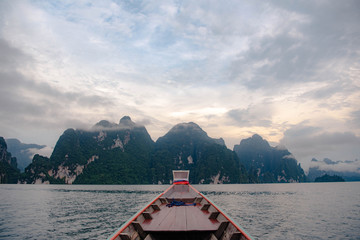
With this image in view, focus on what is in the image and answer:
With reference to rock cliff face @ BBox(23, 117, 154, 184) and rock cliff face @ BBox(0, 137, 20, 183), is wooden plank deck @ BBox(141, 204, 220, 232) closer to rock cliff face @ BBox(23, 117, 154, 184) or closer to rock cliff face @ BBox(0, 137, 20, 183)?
rock cliff face @ BBox(23, 117, 154, 184)

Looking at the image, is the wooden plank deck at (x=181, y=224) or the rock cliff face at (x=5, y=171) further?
the rock cliff face at (x=5, y=171)

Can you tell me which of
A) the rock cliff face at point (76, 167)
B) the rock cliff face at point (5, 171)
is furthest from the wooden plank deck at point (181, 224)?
the rock cliff face at point (5, 171)

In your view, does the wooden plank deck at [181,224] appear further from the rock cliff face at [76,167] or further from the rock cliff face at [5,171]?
the rock cliff face at [5,171]

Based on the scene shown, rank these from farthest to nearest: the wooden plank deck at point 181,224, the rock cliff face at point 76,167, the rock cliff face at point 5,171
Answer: the rock cliff face at point 76,167, the rock cliff face at point 5,171, the wooden plank deck at point 181,224

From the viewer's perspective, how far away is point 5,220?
69.6 feet

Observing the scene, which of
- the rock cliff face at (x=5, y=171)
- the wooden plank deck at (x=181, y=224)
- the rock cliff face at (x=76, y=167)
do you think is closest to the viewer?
the wooden plank deck at (x=181, y=224)

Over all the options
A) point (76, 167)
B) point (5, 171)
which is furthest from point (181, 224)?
point (5, 171)

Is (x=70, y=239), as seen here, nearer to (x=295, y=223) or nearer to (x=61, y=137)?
(x=295, y=223)

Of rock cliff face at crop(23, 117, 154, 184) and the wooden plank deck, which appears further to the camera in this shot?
rock cliff face at crop(23, 117, 154, 184)

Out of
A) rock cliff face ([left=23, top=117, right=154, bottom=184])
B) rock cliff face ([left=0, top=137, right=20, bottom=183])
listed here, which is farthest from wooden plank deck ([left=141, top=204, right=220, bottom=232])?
rock cliff face ([left=0, top=137, right=20, bottom=183])

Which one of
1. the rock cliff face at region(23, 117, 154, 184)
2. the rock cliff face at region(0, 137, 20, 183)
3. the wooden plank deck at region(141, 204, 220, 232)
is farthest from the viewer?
the rock cliff face at region(23, 117, 154, 184)

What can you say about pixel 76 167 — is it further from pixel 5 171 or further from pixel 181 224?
pixel 181 224

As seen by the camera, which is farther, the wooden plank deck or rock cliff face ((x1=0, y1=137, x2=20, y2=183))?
rock cliff face ((x1=0, y1=137, x2=20, y2=183))

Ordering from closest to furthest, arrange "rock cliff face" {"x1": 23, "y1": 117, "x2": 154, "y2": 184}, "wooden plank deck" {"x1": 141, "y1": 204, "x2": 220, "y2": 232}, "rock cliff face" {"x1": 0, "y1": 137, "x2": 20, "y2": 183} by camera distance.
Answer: "wooden plank deck" {"x1": 141, "y1": 204, "x2": 220, "y2": 232}
"rock cliff face" {"x1": 0, "y1": 137, "x2": 20, "y2": 183}
"rock cliff face" {"x1": 23, "y1": 117, "x2": 154, "y2": 184}
